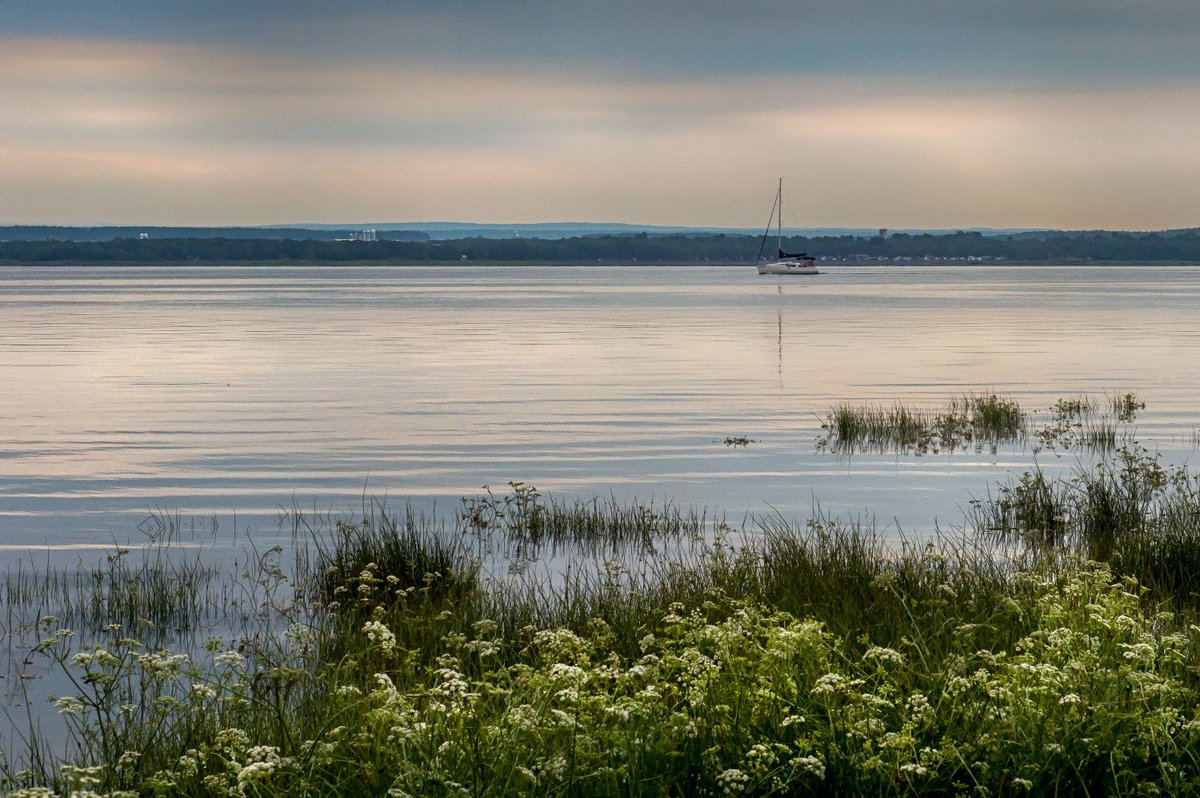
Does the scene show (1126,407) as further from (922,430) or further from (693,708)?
(693,708)

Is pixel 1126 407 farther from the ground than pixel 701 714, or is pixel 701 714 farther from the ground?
pixel 701 714

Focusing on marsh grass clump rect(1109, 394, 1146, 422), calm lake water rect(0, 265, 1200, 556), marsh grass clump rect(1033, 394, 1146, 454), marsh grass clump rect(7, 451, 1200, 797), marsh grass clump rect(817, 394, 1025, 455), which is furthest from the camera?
marsh grass clump rect(1109, 394, 1146, 422)

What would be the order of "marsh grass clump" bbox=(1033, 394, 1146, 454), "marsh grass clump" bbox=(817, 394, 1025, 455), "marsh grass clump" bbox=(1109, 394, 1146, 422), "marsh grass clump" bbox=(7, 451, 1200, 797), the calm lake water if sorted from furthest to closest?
1. "marsh grass clump" bbox=(1109, 394, 1146, 422)
2. "marsh grass clump" bbox=(817, 394, 1025, 455)
3. "marsh grass clump" bbox=(1033, 394, 1146, 454)
4. the calm lake water
5. "marsh grass clump" bbox=(7, 451, 1200, 797)

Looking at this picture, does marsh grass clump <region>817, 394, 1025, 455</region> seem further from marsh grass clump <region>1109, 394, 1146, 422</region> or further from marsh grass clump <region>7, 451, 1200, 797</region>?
marsh grass clump <region>7, 451, 1200, 797</region>

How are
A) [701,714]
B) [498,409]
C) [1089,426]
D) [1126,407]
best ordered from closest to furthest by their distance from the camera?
1. [701,714]
2. [1089,426]
3. [1126,407]
4. [498,409]

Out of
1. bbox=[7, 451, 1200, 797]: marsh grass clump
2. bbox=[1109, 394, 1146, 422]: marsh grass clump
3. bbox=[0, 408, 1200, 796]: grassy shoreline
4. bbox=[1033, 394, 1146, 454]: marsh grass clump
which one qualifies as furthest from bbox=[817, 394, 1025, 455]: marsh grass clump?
bbox=[7, 451, 1200, 797]: marsh grass clump

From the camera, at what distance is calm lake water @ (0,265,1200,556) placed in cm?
1880

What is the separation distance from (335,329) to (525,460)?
4541cm

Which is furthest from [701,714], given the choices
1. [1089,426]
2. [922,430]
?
[1089,426]

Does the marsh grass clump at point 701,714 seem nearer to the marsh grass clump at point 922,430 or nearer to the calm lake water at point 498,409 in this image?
the calm lake water at point 498,409

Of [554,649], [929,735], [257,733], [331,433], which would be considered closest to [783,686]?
[929,735]

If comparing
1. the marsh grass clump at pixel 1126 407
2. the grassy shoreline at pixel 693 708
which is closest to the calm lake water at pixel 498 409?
the marsh grass clump at pixel 1126 407

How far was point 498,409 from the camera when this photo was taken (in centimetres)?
3047

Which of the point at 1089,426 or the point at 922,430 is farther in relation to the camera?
the point at 1089,426
